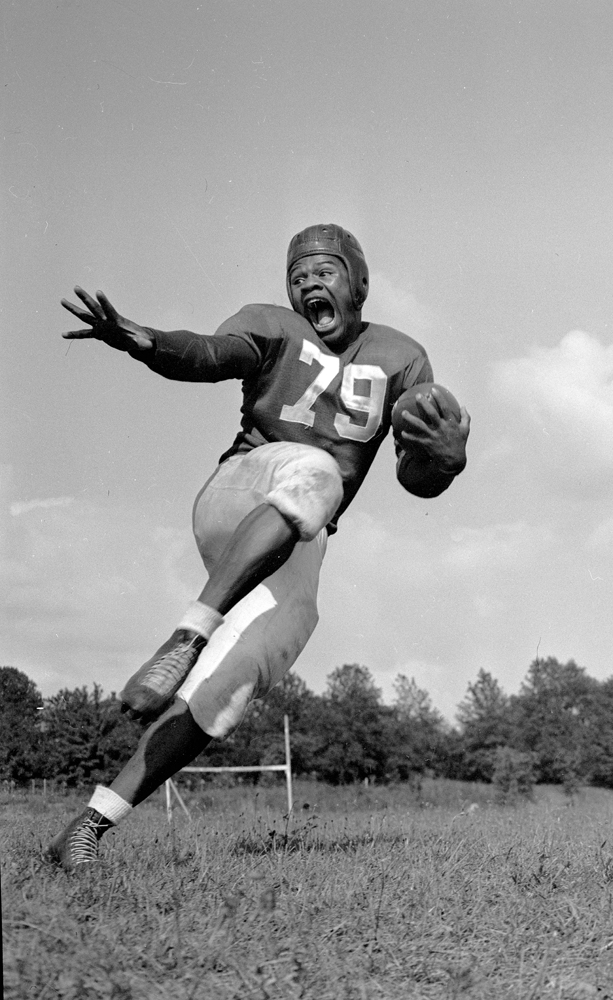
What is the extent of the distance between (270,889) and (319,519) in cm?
117

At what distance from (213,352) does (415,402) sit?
29.6 inches

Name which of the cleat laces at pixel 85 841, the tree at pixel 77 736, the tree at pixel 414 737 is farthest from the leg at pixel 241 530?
the tree at pixel 414 737

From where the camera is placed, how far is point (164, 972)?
2119 mm

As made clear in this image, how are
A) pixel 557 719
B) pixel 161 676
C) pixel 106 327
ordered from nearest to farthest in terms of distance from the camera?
1. pixel 161 676
2. pixel 106 327
3. pixel 557 719

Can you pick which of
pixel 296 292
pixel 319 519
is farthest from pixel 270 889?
pixel 296 292

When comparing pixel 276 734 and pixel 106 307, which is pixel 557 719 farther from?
pixel 106 307

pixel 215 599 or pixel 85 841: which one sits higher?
pixel 215 599

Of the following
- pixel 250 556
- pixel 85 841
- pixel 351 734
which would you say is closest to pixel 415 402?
pixel 250 556

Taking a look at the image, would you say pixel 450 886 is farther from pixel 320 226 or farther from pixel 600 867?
pixel 320 226

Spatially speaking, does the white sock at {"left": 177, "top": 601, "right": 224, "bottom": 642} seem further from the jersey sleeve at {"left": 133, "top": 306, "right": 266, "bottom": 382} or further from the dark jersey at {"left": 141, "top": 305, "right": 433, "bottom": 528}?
the dark jersey at {"left": 141, "top": 305, "right": 433, "bottom": 528}

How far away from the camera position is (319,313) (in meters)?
4.02

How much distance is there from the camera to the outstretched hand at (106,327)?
3.17 m

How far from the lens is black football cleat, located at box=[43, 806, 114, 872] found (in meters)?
3.09

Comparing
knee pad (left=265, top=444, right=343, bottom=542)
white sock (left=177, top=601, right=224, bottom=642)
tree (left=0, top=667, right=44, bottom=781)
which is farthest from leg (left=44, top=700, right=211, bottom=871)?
tree (left=0, top=667, right=44, bottom=781)
